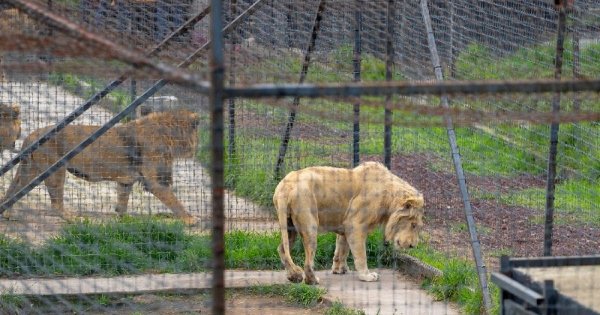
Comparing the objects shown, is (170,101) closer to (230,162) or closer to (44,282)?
(230,162)

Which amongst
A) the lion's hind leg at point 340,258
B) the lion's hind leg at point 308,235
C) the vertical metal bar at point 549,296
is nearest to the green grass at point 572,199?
the lion's hind leg at point 340,258

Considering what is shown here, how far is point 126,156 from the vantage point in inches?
352

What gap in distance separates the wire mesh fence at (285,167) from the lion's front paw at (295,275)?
0.02 m

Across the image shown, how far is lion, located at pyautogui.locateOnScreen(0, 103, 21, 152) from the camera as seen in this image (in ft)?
30.2

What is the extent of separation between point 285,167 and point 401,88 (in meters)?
6.17

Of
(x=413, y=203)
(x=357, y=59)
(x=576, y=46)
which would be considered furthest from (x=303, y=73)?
(x=576, y=46)

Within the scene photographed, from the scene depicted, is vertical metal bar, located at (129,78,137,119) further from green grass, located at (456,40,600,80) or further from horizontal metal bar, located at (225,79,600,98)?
horizontal metal bar, located at (225,79,600,98)

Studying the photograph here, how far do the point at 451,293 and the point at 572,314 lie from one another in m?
3.91

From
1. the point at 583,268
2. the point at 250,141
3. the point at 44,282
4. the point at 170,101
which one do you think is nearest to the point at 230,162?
the point at 250,141

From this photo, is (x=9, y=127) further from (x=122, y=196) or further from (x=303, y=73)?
(x=303, y=73)

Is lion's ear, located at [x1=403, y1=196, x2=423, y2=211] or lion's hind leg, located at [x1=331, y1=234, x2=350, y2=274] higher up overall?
lion's ear, located at [x1=403, y1=196, x2=423, y2=211]

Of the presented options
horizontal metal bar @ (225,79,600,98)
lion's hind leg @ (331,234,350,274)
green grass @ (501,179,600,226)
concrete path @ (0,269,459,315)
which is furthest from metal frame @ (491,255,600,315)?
green grass @ (501,179,600,226)

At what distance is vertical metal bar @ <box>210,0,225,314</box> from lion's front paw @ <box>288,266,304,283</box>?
4750mm

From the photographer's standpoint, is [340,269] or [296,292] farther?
[340,269]
